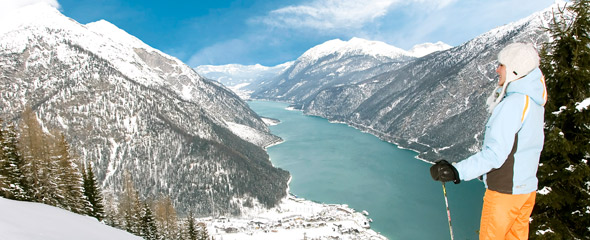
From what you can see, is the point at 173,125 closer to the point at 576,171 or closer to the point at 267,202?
the point at 267,202

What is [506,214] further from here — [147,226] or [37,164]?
[147,226]

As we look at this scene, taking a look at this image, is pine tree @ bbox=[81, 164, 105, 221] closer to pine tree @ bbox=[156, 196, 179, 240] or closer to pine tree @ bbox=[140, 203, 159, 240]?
pine tree @ bbox=[140, 203, 159, 240]

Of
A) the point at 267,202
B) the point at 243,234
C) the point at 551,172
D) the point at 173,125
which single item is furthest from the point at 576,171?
the point at 173,125

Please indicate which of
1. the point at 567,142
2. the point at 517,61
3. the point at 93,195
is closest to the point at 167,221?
the point at 93,195

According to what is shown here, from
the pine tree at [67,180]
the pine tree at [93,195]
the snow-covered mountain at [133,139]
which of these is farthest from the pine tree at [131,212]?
the snow-covered mountain at [133,139]

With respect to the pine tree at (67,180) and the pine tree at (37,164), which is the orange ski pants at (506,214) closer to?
the pine tree at (37,164)
